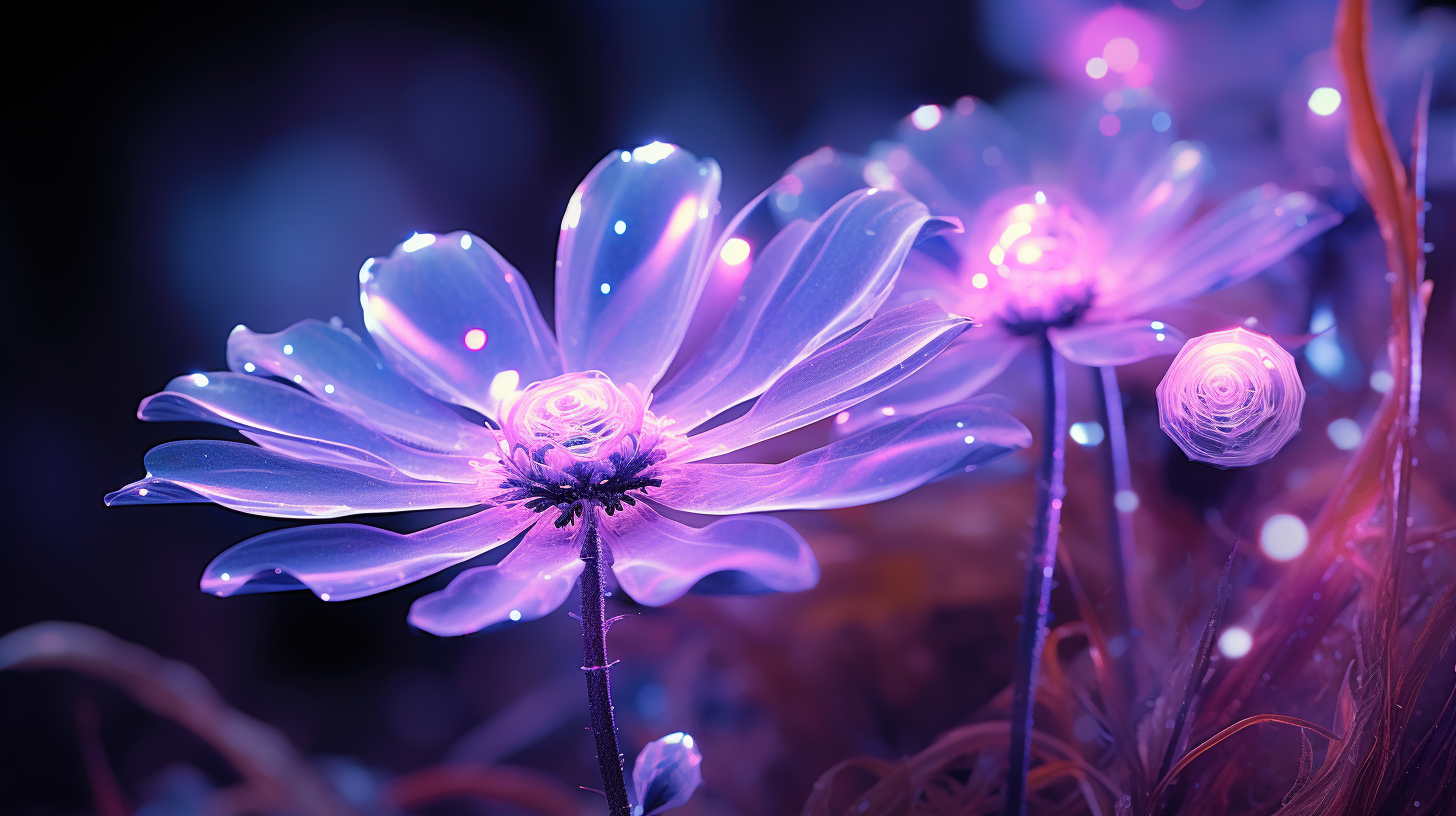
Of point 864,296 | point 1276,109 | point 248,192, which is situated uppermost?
point 248,192

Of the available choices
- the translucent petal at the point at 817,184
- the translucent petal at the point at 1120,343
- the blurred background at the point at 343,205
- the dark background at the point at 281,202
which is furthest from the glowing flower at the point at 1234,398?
the dark background at the point at 281,202

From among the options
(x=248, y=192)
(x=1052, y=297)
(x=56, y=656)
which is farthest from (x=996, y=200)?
(x=248, y=192)

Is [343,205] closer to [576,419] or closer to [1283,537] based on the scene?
[576,419]

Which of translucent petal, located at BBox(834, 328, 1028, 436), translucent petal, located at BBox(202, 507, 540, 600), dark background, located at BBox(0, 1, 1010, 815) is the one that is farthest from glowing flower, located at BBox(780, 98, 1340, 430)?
dark background, located at BBox(0, 1, 1010, 815)

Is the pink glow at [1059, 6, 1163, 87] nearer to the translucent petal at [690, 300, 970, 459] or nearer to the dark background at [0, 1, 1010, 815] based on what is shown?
the dark background at [0, 1, 1010, 815]

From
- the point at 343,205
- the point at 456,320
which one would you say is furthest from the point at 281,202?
the point at 456,320

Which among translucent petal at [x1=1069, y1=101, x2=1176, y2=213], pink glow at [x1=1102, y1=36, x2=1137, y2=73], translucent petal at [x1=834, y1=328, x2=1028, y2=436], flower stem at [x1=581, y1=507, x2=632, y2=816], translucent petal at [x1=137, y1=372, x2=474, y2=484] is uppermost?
pink glow at [x1=1102, y1=36, x2=1137, y2=73]

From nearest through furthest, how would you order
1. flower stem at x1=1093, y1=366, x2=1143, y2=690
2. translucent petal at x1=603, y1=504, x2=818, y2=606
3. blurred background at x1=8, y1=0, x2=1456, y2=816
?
translucent petal at x1=603, y1=504, x2=818, y2=606
flower stem at x1=1093, y1=366, x2=1143, y2=690
blurred background at x1=8, y1=0, x2=1456, y2=816

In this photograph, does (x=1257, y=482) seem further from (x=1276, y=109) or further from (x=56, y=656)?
(x=56, y=656)
